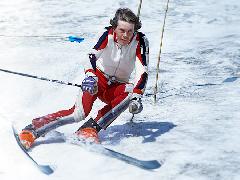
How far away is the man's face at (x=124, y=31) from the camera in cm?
478

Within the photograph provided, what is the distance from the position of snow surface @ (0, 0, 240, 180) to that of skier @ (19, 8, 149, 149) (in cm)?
19

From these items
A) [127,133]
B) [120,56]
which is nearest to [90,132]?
[127,133]

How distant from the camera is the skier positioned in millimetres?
4723

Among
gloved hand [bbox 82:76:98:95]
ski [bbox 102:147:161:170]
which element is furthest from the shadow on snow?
gloved hand [bbox 82:76:98:95]

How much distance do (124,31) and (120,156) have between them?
1310 millimetres

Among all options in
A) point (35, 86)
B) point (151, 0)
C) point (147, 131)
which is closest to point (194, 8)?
point (151, 0)

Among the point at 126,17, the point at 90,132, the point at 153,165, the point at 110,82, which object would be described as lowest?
the point at 153,165

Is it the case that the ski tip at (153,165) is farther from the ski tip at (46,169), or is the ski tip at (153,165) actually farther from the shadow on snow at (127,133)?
the ski tip at (46,169)

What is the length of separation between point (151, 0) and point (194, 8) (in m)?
1.61

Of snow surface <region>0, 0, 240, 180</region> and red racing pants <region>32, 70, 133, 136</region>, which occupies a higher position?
red racing pants <region>32, 70, 133, 136</region>

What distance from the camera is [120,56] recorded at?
16.4ft

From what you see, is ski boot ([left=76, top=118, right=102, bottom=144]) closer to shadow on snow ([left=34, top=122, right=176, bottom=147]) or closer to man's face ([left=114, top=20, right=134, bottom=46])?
shadow on snow ([left=34, top=122, right=176, bottom=147])

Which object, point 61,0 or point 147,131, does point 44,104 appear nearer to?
point 147,131

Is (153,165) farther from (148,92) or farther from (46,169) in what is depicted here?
(148,92)
